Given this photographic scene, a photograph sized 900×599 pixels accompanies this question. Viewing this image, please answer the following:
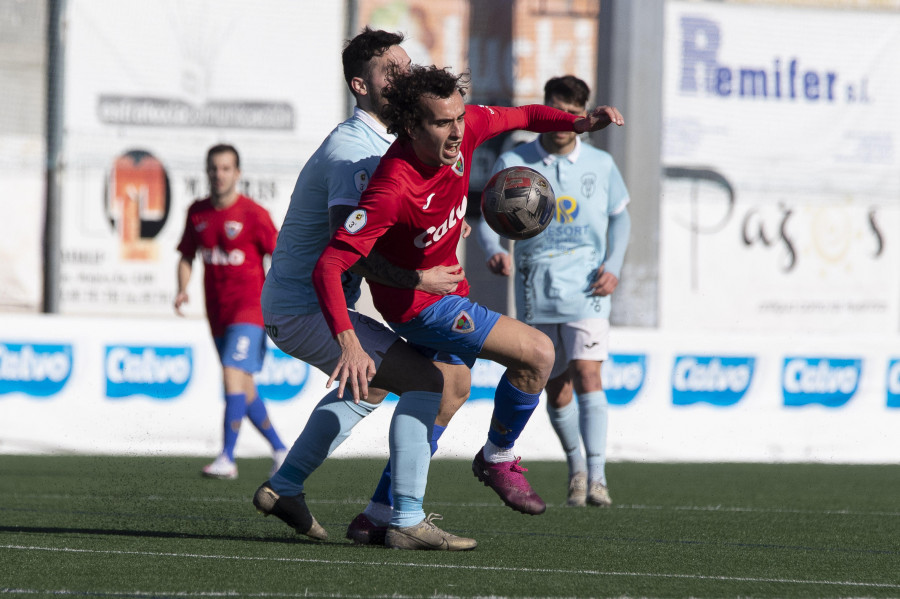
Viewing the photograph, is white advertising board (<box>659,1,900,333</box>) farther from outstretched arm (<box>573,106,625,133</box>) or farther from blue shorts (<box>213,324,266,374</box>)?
outstretched arm (<box>573,106,625,133</box>)

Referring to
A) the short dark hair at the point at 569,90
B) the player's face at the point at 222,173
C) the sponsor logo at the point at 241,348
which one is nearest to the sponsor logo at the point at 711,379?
the sponsor logo at the point at 241,348

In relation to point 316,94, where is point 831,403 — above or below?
below

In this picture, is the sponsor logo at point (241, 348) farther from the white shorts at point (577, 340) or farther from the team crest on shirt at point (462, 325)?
the team crest on shirt at point (462, 325)

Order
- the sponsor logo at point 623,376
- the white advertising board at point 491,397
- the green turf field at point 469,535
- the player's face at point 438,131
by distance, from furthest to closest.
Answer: the sponsor logo at point 623,376, the white advertising board at point 491,397, the player's face at point 438,131, the green turf field at point 469,535

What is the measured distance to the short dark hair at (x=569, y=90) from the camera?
23.2 ft

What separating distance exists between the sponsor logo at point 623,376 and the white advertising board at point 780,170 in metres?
7.07

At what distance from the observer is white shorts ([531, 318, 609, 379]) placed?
23.8 feet

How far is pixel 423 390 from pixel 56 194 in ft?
40.0

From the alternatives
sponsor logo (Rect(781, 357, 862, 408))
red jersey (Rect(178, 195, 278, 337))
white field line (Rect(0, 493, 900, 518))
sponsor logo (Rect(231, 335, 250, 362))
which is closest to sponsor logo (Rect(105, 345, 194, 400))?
red jersey (Rect(178, 195, 278, 337))

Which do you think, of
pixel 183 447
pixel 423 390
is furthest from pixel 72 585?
pixel 183 447

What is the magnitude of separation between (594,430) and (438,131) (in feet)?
9.58

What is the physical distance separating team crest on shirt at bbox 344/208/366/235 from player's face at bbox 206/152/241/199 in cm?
455

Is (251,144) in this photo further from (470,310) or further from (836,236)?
(470,310)

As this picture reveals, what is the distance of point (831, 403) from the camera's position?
1123 cm
